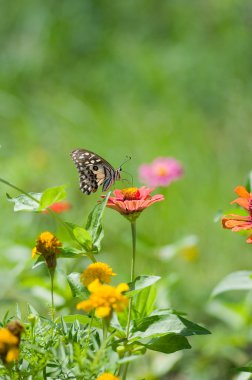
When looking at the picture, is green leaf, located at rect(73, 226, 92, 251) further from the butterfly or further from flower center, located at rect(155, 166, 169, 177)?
flower center, located at rect(155, 166, 169, 177)

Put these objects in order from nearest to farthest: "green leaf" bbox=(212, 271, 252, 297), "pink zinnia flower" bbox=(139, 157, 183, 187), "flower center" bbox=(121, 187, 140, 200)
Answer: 1. "flower center" bbox=(121, 187, 140, 200)
2. "green leaf" bbox=(212, 271, 252, 297)
3. "pink zinnia flower" bbox=(139, 157, 183, 187)

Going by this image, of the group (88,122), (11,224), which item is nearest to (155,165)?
(11,224)

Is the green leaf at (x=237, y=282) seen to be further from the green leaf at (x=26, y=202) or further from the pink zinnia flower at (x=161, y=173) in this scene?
the pink zinnia flower at (x=161, y=173)

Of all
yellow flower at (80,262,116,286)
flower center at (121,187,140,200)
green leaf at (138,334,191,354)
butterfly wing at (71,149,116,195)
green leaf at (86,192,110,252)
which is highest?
butterfly wing at (71,149,116,195)

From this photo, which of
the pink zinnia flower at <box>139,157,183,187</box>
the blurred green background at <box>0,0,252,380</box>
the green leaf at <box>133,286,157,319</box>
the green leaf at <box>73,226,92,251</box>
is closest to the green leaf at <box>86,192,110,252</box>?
the green leaf at <box>73,226,92,251</box>

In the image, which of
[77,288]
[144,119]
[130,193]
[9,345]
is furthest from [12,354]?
[144,119]

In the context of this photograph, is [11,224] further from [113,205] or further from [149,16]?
[149,16]
